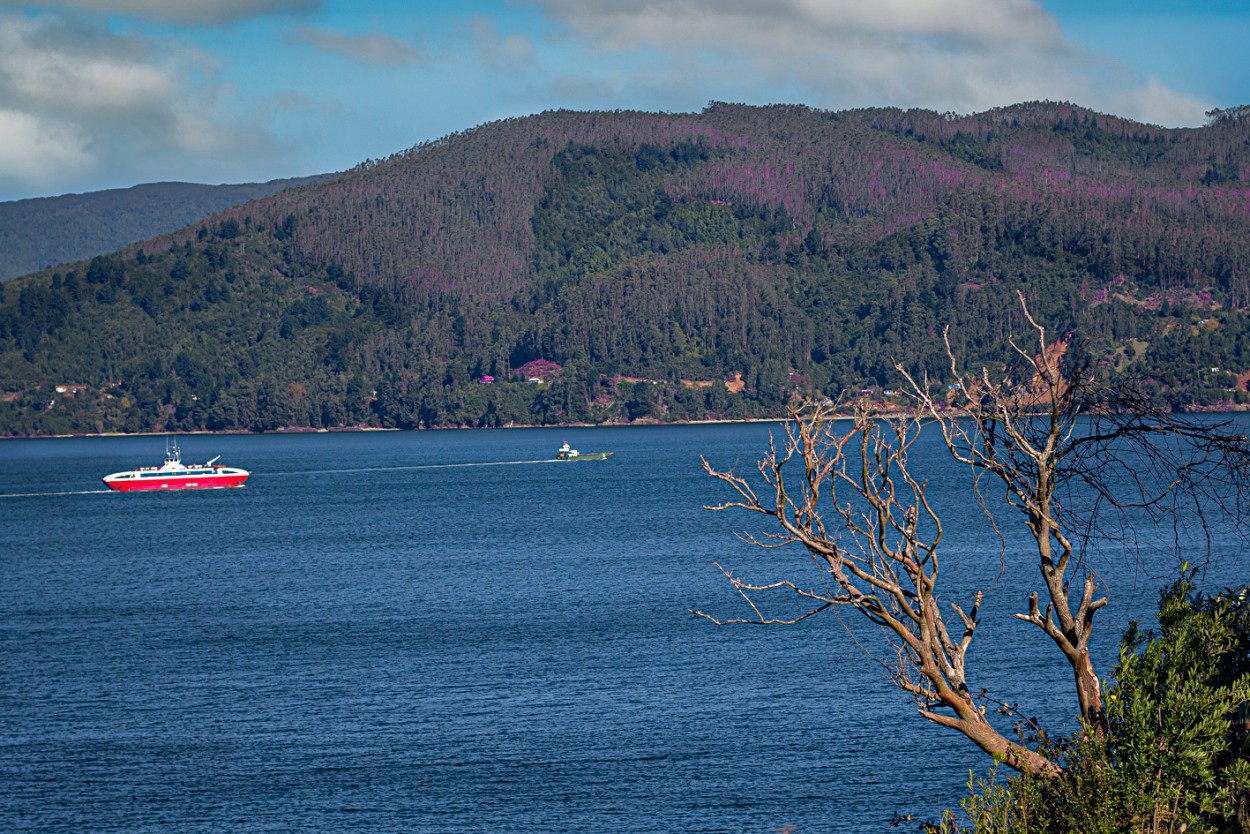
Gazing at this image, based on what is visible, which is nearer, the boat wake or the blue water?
the blue water

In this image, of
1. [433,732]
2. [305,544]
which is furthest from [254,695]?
[305,544]

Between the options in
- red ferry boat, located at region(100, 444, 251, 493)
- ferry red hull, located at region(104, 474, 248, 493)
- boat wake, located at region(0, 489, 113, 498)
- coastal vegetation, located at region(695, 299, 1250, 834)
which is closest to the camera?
coastal vegetation, located at region(695, 299, 1250, 834)

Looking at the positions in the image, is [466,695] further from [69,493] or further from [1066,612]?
[69,493]

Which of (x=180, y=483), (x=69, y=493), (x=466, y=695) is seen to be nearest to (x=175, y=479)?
(x=180, y=483)

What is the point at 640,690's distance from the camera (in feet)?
201

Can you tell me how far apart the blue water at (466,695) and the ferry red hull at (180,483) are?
77.2 metres

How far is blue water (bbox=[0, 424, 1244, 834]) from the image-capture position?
4647 cm

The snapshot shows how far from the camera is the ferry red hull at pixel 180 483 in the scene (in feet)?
632

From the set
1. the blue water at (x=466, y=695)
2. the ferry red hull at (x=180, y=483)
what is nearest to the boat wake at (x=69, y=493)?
the ferry red hull at (x=180, y=483)

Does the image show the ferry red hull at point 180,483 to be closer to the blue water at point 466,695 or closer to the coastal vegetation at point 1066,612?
the blue water at point 466,695

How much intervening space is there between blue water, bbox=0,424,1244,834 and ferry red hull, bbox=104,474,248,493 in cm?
7716

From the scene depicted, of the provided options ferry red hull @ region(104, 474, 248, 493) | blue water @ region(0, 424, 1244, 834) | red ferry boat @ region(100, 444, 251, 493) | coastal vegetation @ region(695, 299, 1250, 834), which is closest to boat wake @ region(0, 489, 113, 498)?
red ferry boat @ region(100, 444, 251, 493)

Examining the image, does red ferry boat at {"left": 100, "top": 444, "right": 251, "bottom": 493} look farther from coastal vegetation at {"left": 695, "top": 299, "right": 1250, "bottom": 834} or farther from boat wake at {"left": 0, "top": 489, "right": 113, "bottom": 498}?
coastal vegetation at {"left": 695, "top": 299, "right": 1250, "bottom": 834}

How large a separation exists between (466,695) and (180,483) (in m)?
145
